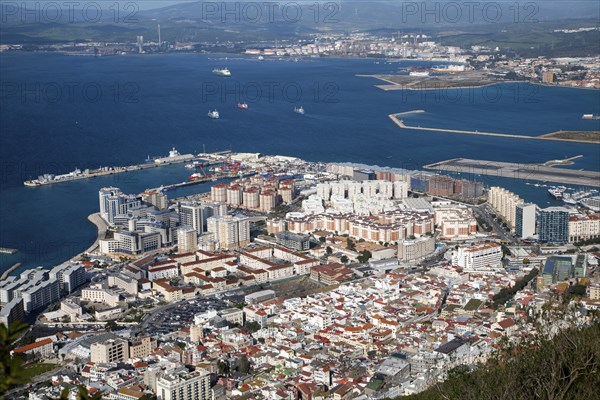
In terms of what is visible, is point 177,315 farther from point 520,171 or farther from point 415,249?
point 520,171

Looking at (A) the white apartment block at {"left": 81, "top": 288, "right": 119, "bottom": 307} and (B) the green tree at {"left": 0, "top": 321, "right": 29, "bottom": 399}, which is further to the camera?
(A) the white apartment block at {"left": 81, "top": 288, "right": 119, "bottom": 307}

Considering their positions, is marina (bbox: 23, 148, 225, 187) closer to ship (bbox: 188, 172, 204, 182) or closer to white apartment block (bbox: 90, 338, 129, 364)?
ship (bbox: 188, 172, 204, 182)

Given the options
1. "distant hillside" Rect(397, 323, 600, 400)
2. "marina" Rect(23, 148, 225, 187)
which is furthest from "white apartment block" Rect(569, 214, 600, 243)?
"marina" Rect(23, 148, 225, 187)

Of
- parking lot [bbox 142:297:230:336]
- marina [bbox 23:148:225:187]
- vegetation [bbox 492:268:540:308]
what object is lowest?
parking lot [bbox 142:297:230:336]

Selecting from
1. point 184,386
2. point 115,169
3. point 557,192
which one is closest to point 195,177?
point 115,169

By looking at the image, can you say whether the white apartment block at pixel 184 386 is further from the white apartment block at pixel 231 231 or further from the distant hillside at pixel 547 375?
the white apartment block at pixel 231 231

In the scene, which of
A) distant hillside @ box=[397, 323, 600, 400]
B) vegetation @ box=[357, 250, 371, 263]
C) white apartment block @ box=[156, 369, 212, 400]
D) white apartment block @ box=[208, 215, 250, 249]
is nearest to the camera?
distant hillside @ box=[397, 323, 600, 400]

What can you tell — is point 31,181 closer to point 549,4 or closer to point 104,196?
point 104,196
